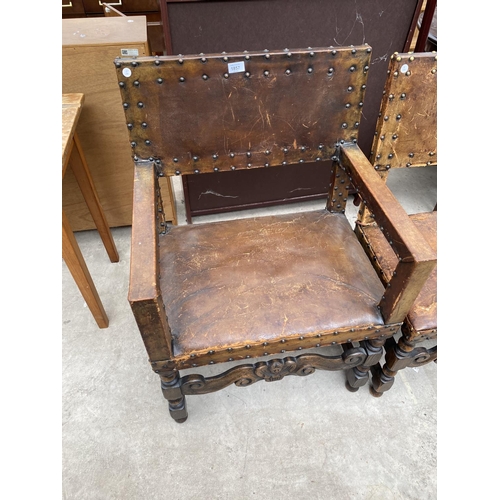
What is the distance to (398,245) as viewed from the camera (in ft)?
2.96

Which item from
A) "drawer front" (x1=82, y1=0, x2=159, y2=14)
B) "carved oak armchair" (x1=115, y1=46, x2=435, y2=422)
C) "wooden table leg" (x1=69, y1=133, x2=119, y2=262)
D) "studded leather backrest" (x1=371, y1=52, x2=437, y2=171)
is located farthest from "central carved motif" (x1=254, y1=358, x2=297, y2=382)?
"drawer front" (x1=82, y1=0, x2=159, y2=14)

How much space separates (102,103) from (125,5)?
2311 millimetres

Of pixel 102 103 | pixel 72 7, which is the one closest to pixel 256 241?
pixel 102 103

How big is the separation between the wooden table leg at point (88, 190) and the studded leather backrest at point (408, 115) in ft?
Result: 3.83

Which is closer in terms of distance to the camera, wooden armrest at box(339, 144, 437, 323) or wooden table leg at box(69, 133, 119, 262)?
wooden armrest at box(339, 144, 437, 323)

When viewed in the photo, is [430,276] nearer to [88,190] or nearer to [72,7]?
[88,190]

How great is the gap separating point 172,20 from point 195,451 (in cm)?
164

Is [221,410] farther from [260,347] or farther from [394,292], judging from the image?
[394,292]

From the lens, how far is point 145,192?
1.02m

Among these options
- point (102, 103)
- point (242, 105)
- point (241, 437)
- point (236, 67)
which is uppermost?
point (236, 67)

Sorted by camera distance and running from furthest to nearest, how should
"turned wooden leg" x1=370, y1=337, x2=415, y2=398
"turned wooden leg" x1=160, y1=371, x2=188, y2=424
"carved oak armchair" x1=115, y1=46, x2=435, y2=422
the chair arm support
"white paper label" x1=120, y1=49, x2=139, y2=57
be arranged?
"white paper label" x1=120, y1=49, x2=139, y2=57, "turned wooden leg" x1=370, y1=337, x2=415, y2=398, "turned wooden leg" x1=160, y1=371, x2=188, y2=424, "carved oak armchair" x1=115, y1=46, x2=435, y2=422, the chair arm support

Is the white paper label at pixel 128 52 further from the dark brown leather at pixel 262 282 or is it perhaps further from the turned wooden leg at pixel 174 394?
the turned wooden leg at pixel 174 394

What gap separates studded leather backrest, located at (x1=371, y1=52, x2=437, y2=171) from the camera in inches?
42.9

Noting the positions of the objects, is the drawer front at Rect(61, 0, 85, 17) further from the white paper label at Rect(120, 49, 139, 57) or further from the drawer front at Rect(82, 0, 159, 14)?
the white paper label at Rect(120, 49, 139, 57)
